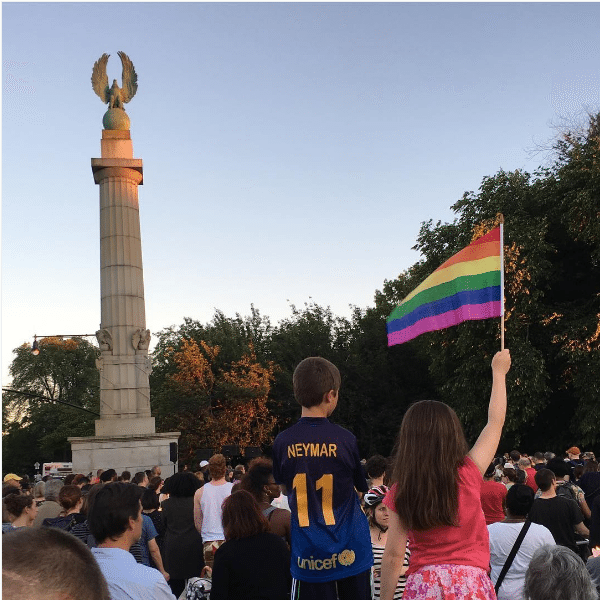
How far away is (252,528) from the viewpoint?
4.92 meters

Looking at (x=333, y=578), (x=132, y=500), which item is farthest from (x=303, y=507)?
(x=132, y=500)

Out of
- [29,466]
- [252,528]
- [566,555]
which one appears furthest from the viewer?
[29,466]

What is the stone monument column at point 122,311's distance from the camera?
26.5 metres

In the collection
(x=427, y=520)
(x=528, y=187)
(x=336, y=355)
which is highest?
(x=528, y=187)

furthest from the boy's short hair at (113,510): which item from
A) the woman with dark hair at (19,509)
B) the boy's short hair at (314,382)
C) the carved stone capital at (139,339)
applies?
the carved stone capital at (139,339)

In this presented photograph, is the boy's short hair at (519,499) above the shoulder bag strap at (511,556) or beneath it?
above

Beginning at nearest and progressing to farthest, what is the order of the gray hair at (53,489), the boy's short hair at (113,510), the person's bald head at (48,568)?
the person's bald head at (48,568) → the boy's short hair at (113,510) → the gray hair at (53,489)

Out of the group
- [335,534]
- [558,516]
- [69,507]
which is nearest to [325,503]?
[335,534]

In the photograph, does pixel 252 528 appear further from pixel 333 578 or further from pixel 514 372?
pixel 514 372

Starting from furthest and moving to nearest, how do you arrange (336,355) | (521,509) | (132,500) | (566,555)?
1. (336,355)
2. (521,509)
3. (132,500)
4. (566,555)

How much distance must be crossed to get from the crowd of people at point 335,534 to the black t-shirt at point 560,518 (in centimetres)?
79

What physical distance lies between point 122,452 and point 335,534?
72.7 ft

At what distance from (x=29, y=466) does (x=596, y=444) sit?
195 feet

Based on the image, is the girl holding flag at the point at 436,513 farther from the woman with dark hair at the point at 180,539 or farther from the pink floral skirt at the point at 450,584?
the woman with dark hair at the point at 180,539
